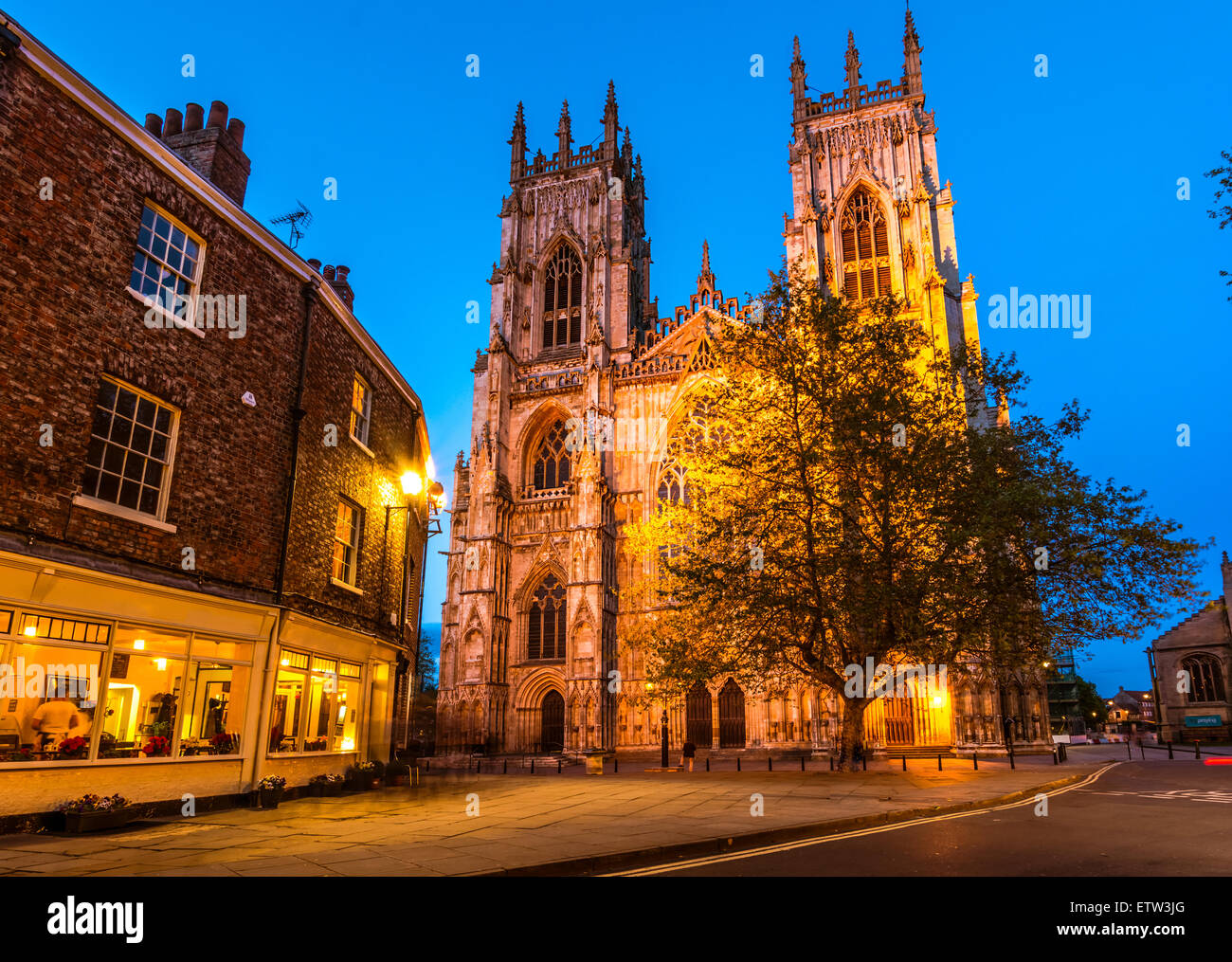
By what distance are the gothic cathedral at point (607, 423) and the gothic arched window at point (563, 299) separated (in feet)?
0.38

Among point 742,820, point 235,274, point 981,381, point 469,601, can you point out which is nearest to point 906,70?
point 981,381

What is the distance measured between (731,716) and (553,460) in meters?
16.7

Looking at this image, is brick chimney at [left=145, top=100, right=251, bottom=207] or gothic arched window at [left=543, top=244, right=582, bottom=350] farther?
gothic arched window at [left=543, top=244, right=582, bottom=350]

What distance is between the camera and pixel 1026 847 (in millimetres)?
8898

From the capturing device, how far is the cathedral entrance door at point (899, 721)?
34.0 metres

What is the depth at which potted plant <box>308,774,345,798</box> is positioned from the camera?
14.9 m

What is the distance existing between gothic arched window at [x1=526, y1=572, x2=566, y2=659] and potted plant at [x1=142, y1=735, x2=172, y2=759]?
2772cm

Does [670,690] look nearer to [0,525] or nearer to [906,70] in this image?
[0,525]

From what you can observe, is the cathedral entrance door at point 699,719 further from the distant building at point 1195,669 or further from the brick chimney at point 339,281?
the distant building at point 1195,669

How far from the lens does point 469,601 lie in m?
38.4

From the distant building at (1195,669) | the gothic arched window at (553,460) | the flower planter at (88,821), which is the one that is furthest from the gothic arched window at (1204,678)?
the flower planter at (88,821)

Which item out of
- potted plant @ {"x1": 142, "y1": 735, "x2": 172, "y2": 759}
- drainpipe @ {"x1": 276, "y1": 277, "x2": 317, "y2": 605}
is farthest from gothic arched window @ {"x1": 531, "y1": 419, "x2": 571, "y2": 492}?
potted plant @ {"x1": 142, "y1": 735, "x2": 172, "y2": 759}

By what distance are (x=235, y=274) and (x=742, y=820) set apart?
39.9ft

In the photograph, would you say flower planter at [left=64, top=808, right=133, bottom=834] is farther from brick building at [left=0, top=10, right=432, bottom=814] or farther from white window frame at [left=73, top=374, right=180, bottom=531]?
white window frame at [left=73, top=374, right=180, bottom=531]
